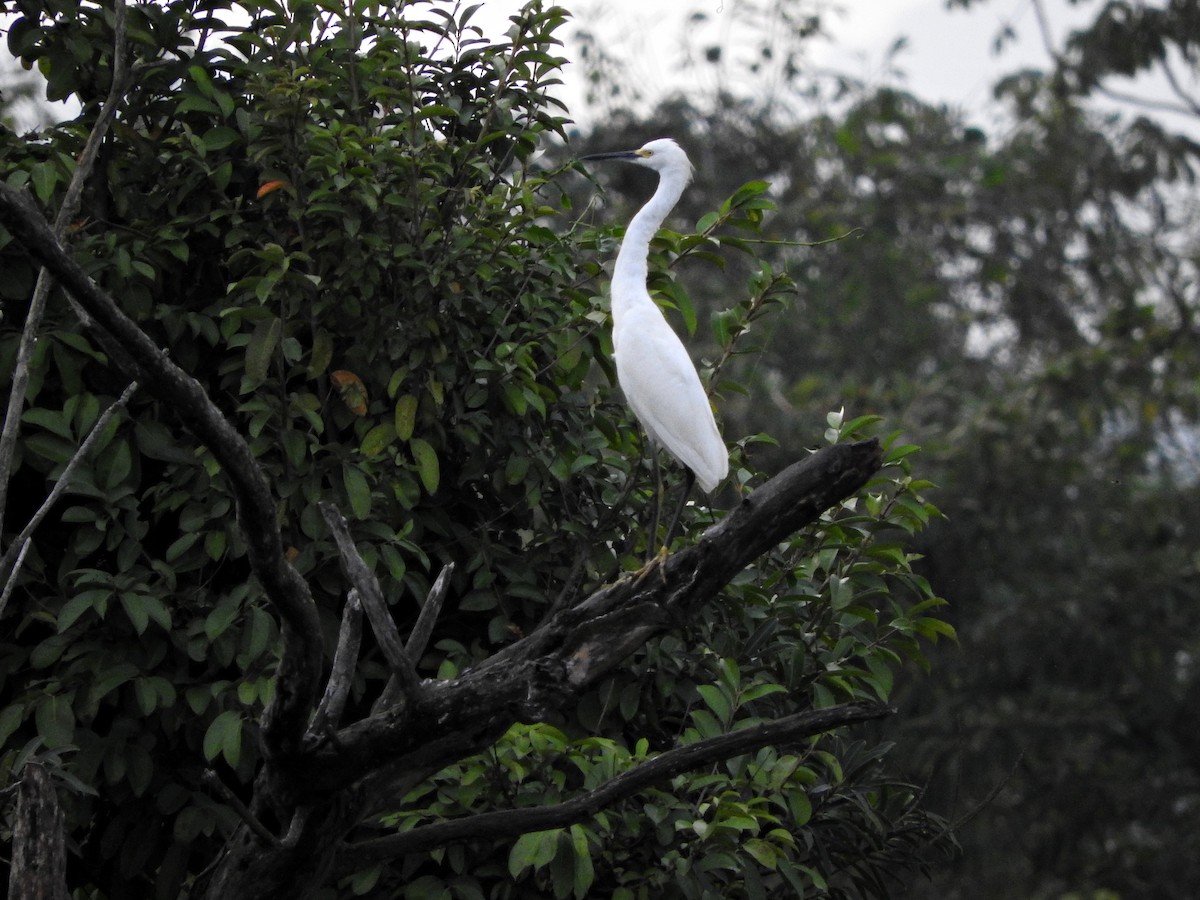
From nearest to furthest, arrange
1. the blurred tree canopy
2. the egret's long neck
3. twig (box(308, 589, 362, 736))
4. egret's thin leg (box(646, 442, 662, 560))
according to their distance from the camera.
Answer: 1. twig (box(308, 589, 362, 736))
2. egret's thin leg (box(646, 442, 662, 560))
3. the egret's long neck
4. the blurred tree canopy

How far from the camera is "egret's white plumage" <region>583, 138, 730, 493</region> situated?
142 inches

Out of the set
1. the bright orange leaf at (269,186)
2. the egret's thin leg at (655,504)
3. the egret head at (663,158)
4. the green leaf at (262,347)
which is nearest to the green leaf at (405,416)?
the green leaf at (262,347)

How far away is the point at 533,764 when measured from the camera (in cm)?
311

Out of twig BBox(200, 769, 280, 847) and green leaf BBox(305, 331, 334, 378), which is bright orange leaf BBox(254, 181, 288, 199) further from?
twig BBox(200, 769, 280, 847)

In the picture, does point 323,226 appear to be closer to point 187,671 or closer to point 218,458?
point 187,671

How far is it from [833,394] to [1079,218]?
405cm

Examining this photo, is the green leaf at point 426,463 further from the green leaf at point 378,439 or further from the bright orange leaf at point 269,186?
the bright orange leaf at point 269,186

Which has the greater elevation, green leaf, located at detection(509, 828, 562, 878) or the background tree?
the background tree

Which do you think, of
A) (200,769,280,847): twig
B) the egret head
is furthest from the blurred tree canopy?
(200,769,280,847): twig

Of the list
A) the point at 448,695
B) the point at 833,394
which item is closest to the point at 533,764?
the point at 448,695

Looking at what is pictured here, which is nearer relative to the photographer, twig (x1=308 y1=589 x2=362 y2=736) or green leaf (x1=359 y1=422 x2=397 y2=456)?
twig (x1=308 y1=589 x2=362 y2=736)

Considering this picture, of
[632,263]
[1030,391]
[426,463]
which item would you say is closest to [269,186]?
[426,463]

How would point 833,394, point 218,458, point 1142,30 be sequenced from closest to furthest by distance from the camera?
point 218,458 → point 833,394 → point 1142,30

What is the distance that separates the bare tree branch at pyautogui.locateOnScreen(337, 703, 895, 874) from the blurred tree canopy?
6770 millimetres
